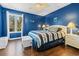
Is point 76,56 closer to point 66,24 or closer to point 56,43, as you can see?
point 56,43

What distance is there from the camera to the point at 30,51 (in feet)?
7.27

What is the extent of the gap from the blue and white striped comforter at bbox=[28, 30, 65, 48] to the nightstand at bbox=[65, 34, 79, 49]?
13 centimetres

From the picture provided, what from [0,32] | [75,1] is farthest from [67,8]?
[0,32]

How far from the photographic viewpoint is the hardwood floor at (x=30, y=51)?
2.18 metres

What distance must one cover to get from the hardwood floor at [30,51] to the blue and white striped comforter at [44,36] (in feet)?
0.67

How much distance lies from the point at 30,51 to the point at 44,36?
43 cm

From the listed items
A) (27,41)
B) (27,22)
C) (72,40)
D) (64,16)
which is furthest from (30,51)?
(64,16)

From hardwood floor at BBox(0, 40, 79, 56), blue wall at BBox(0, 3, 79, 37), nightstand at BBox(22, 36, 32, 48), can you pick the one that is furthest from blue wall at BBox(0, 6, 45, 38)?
hardwood floor at BBox(0, 40, 79, 56)

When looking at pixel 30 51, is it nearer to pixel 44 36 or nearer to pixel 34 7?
pixel 44 36

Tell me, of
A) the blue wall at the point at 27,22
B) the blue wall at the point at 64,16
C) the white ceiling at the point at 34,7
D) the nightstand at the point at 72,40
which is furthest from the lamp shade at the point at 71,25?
the blue wall at the point at 27,22

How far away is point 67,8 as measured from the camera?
2.22m

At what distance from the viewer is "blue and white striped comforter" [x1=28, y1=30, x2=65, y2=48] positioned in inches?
86.3

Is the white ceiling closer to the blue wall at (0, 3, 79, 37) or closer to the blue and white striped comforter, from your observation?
the blue wall at (0, 3, 79, 37)

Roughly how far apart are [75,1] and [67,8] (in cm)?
22
